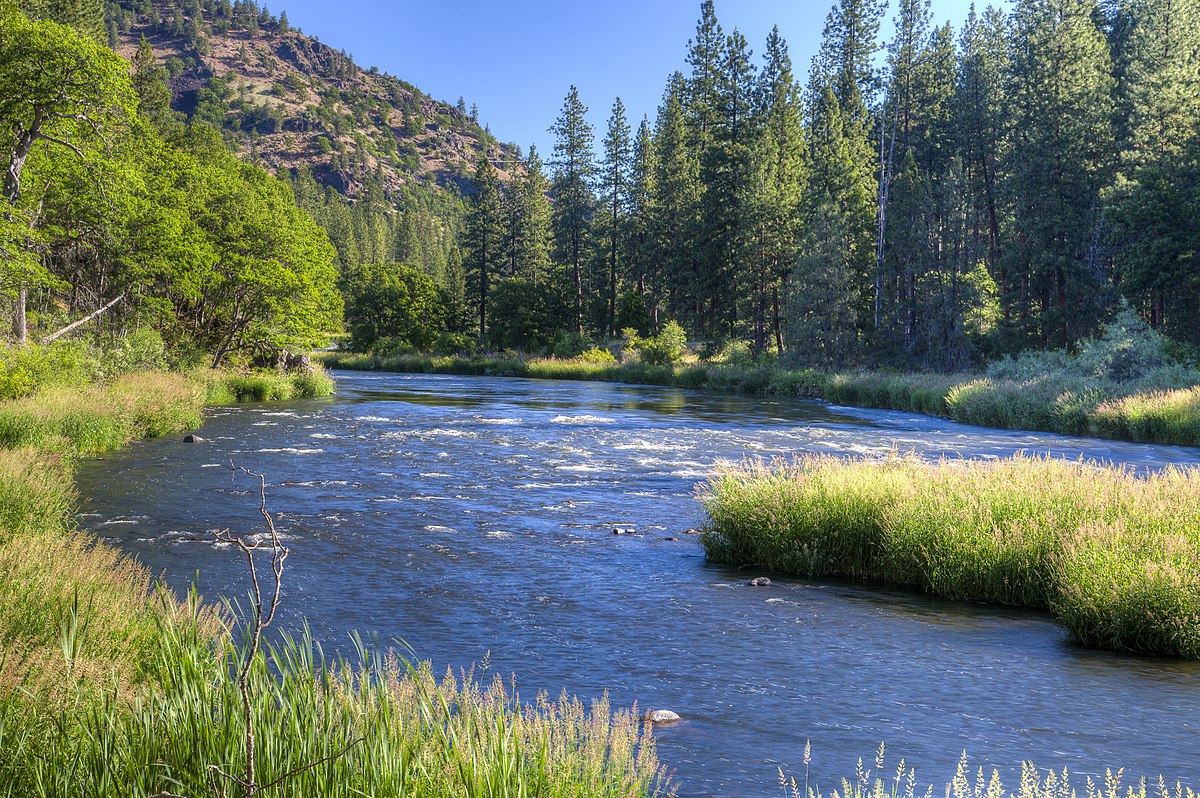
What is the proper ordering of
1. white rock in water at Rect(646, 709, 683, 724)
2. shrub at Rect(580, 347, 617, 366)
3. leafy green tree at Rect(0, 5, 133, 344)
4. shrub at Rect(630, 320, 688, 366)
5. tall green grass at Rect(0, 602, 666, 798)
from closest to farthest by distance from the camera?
tall green grass at Rect(0, 602, 666, 798) → white rock in water at Rect(646, 709, 683, 724) → leafy green tree at Rect(0, 5, 133, 344) → shrub at Rect(630, 320, 688, 366) → shrub at Rect(580, 347, 617, 366)

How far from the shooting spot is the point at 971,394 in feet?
118

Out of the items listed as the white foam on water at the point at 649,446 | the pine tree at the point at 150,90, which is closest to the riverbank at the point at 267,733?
the white foam on water at the point at 649,446

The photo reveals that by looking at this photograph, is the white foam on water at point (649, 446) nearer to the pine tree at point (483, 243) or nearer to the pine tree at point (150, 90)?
the pine tree at point (150, 90)

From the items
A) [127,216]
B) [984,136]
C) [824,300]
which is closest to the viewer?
[127,216]

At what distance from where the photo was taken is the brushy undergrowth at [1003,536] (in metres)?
9.70

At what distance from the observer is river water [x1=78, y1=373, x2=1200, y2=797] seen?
739 cm

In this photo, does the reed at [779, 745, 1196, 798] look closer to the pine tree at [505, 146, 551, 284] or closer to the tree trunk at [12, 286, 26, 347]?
the tree trunk at [12, 286, 26, 347]

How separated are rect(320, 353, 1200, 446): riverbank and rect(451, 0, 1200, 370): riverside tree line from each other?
161 inches

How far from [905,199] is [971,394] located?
24.7 metres

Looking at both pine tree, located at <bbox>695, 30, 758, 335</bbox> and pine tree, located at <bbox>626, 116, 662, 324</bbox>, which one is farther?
pine tree, located at <bbox>626, 116, 662, 324</bbox>

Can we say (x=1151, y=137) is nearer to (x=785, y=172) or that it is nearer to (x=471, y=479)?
(x=785, y=172)

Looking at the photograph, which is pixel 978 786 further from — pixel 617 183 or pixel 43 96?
pixel 617 183

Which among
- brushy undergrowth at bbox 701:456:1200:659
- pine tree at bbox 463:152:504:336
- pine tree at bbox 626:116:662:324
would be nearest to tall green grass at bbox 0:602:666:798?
brushy undergrowth at bbox 701:456:1200:659

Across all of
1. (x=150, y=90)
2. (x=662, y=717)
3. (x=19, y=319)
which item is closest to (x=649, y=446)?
(x=19, y=319)
